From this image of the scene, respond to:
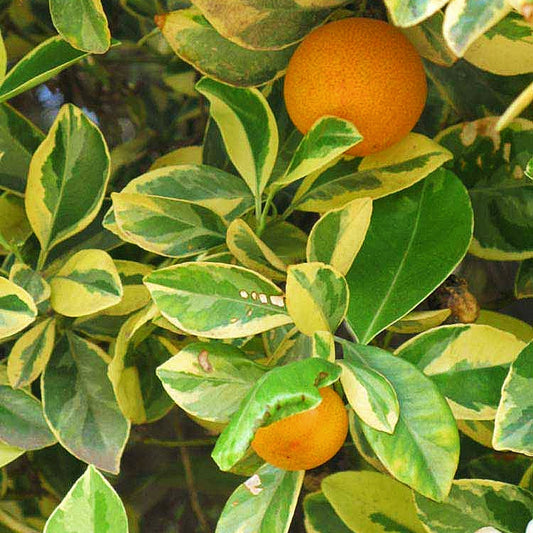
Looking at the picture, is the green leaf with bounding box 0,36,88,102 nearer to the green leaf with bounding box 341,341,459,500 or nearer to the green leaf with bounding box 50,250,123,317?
the green leaf with bounding box 50,250,123,317

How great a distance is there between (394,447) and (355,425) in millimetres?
191

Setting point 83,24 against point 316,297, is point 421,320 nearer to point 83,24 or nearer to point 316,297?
point 316,297

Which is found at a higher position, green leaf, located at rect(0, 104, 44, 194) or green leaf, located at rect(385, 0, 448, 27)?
green leaf, located at rect(385, 0, 448, 27)

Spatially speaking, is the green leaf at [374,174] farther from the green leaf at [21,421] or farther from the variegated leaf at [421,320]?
the green leaf at [21,421]

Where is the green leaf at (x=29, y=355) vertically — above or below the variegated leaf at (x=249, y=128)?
below

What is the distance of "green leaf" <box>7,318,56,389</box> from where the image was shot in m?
0.62

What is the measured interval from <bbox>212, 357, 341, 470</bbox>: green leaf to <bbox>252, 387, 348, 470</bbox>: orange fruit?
0.20 ft

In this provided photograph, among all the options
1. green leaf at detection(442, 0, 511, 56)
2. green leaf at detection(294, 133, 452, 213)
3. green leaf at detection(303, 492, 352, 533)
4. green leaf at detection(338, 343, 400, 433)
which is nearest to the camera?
green leaf at detection(442, 0, 511, 56)

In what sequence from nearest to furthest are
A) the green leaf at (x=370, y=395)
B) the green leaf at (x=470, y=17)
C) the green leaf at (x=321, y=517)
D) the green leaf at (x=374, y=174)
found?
the green leaf at (x=470, y=17), the green leaf at (x=370, y=395), the green leaf at (x=374, y=174), the green leaf at (x=321, y=517)

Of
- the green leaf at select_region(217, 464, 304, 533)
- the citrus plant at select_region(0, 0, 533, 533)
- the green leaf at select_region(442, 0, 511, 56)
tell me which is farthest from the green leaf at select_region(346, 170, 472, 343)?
the green leaf at select_region(442, 0, 511, 56)

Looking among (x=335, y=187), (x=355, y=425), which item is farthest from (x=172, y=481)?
(x=335, y=187)

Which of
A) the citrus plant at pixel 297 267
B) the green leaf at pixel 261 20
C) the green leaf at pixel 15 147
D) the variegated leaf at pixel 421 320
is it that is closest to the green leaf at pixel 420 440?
the citrus plant at pixel 297 267

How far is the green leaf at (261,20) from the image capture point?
1.60 ft

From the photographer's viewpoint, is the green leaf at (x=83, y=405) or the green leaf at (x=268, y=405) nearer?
the green leaf at (x=268, y=405)
